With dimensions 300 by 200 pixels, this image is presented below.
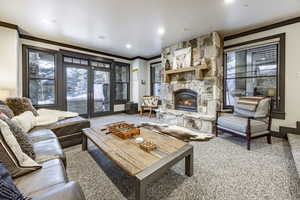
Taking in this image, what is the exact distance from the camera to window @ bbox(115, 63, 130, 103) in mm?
6270

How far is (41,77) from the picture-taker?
435 centimetres

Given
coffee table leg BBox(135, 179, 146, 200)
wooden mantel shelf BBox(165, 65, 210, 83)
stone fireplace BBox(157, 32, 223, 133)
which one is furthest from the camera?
wooden mantel shelf BBox(165, 65, 210, 83)

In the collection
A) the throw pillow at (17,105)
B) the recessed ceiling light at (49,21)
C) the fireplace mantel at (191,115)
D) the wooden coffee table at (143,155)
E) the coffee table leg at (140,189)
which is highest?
the recessed ceiling light at (49,21)

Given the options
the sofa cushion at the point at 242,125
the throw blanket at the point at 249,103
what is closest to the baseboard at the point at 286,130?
the sofa cushion at the point at 242,125

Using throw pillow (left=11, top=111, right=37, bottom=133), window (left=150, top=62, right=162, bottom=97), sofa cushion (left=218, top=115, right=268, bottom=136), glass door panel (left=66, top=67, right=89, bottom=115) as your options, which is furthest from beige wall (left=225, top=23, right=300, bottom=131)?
glass door panel (left=66, top=67, right=89, bottom=115)

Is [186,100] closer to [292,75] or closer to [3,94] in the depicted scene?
[292,75]

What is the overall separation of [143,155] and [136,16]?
9.24ft

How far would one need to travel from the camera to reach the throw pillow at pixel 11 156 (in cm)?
96

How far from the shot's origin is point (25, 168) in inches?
41.5

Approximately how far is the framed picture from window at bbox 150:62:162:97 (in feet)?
5.62

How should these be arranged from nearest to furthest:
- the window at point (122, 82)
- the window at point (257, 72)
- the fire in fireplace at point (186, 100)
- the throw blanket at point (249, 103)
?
the throw blanket at point (249, 103) < the window at point (257, 72) < the fire in fireplace at point (186, 100) < the window at point (122, 82)

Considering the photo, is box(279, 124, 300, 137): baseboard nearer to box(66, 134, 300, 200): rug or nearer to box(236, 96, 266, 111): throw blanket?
box(66, 134, 300, 200): rug

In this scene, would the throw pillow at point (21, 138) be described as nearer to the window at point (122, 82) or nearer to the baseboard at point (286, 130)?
the baseboard at point (286, 130)

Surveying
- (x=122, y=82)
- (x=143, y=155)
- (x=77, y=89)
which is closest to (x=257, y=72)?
(x=143, y=155)
